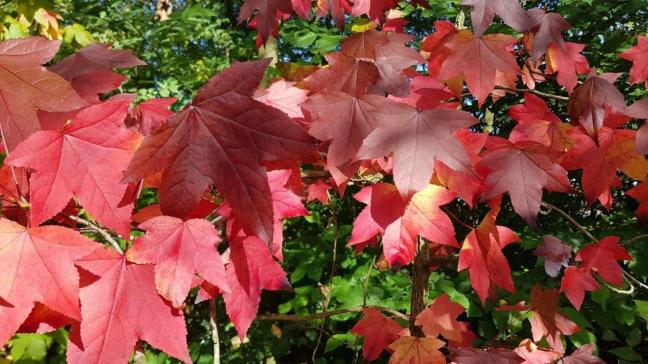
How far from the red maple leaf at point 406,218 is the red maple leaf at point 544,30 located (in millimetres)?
570

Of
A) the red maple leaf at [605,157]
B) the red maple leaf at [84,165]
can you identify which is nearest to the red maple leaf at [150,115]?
the red maple leaf at [84,165]

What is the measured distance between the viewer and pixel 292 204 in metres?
0.83

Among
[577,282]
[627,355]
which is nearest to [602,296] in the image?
[627,355]

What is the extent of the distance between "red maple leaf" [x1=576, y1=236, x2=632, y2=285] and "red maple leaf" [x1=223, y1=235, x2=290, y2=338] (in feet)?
3.68

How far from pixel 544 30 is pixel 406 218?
675 mm

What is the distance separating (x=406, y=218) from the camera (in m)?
0.96

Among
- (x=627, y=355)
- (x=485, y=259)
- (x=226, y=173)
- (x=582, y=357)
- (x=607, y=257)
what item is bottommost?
(x=627, y=355)

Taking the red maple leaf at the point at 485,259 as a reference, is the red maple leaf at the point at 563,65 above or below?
above

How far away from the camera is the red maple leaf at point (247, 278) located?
2.52ft

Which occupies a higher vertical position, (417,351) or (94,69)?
(94,69)

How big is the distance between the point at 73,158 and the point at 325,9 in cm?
111

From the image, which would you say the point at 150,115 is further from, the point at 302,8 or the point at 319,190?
the point at 302,8

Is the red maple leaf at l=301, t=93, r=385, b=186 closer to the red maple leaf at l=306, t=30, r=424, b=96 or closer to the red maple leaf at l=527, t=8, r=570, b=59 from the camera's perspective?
the red maple leaf at l=306, t=30, r=424, b=96

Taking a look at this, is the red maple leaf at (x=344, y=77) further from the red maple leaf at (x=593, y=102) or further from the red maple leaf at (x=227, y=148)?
the red maple leaf at (x=593, y=102)
